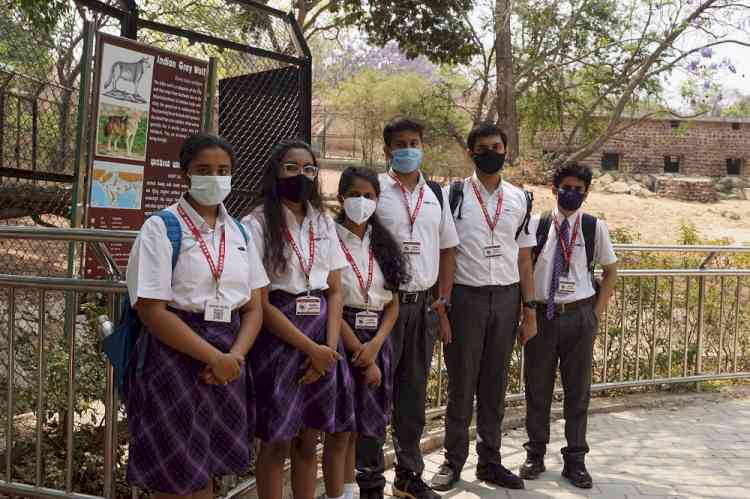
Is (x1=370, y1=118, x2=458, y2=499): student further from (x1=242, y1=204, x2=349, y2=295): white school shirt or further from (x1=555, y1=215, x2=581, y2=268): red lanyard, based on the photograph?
(x1=555, y1=215, x2=581, y2=268): red lanyard

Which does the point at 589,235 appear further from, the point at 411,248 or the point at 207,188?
the point at 207,188

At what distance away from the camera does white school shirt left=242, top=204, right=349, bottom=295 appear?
3410mm

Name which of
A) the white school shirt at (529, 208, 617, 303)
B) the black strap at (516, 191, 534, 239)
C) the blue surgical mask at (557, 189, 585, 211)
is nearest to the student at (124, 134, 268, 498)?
the black strap at (516, 191, 534, 239)

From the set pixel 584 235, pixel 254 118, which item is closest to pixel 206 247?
pixel 584 235

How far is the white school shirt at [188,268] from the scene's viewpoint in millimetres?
2928

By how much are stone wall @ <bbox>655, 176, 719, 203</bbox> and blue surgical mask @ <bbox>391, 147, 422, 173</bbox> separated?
23043 millimetres

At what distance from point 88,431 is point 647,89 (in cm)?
1594

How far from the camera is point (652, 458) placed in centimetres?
523

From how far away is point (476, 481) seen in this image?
15.2 ft

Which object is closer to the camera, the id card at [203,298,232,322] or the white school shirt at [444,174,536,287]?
the id card at [203,298,232,322]

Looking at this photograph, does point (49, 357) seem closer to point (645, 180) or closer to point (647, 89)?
point (647, 89)

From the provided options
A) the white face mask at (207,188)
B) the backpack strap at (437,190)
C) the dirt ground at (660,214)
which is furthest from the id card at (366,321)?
the dirt ground at (660,214)

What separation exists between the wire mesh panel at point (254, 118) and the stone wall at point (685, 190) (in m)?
21.8

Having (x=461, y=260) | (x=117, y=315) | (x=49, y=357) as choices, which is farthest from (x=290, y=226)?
(x=49, y=357)
